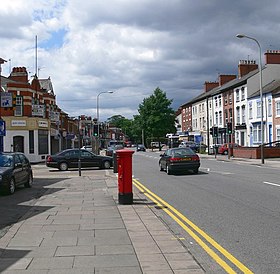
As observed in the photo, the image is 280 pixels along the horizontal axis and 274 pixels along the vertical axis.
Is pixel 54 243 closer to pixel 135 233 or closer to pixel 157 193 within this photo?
pixel 135 233

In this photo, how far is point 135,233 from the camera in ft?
27.3

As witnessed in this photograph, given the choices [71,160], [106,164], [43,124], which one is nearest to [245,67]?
[43,124]

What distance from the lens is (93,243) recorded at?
7539 millimetres

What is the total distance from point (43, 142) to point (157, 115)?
55.8 meters

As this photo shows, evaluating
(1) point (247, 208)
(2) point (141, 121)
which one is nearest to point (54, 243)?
(1) point (247, 208)

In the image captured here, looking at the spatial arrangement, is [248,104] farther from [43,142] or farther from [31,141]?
[31,141]

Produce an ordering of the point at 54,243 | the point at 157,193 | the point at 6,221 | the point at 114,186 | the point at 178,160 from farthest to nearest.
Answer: the point at 178,160
the point at 114,186
the point at 157,193
the point at 6,221
the point at 54,243

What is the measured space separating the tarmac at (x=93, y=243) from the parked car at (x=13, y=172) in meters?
3.65

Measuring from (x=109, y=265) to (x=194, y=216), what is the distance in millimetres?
4567

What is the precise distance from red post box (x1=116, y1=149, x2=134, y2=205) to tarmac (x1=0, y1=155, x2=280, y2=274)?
284 millimetres

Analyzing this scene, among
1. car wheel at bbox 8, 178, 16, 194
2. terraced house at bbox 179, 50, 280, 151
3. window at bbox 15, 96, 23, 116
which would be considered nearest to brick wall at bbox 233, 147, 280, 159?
terraced house at bbox 179, 50, 280, 151

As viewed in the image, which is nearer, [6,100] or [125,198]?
[125,198]

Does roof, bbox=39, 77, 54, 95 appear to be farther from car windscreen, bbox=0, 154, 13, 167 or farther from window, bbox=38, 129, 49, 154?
car windscreen, bbox=0, 154, 13, 167

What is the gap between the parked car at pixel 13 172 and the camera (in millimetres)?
15430
